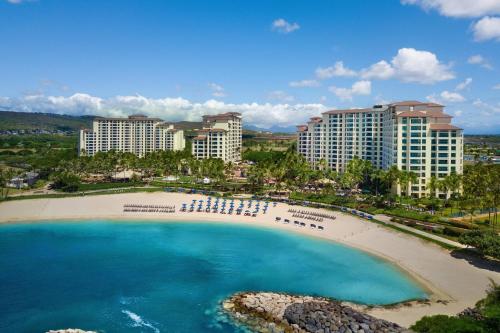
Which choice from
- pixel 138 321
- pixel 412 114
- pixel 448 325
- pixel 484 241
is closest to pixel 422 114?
pixel 412 114

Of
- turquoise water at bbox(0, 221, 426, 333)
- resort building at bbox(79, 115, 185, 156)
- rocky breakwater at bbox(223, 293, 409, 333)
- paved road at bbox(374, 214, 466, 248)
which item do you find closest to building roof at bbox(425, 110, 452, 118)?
paved road at bbox(374, 214, 466, 248)

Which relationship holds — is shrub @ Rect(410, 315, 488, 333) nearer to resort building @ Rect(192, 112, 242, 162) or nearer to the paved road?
the paved road

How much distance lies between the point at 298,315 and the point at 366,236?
31.0m

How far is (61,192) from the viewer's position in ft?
309

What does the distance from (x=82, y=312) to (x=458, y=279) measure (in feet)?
130

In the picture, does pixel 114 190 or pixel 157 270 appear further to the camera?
pixel 114 190

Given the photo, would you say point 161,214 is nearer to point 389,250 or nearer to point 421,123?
point 389,250

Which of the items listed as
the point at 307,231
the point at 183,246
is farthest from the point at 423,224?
the point at 183,246

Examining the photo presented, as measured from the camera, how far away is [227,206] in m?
82.6

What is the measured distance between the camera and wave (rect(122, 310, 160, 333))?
34281mm

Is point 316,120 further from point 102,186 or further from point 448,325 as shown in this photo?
point 448,325

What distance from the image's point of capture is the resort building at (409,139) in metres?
86.6

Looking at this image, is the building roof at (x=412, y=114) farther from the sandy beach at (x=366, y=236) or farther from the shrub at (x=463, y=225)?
the sandy beach at (x=366, y=236)

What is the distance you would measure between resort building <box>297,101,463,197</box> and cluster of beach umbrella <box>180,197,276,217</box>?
32787mm
